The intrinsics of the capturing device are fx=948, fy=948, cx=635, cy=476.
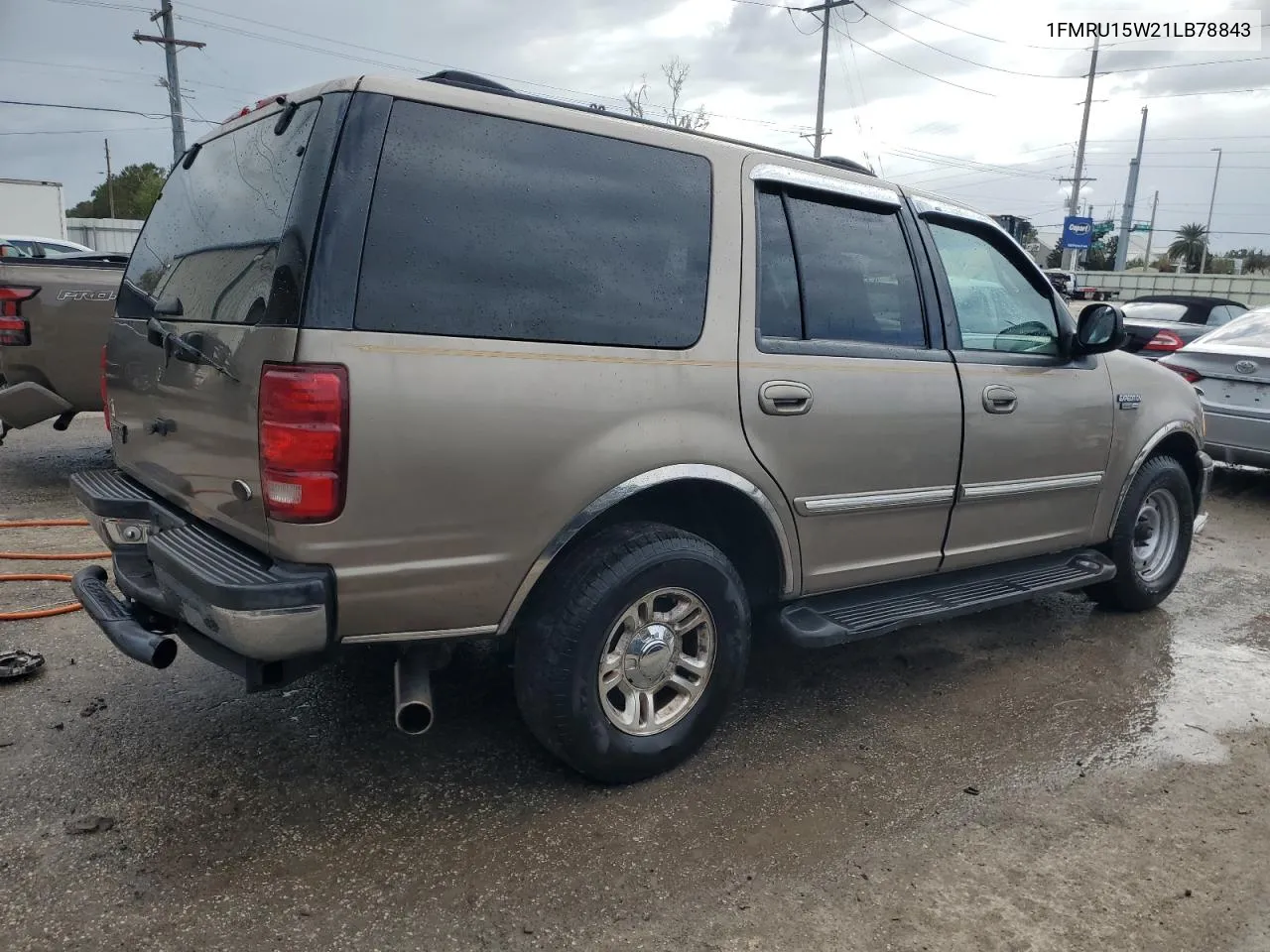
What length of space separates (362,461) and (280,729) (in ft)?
4.73

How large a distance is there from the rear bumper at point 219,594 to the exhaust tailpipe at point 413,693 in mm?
272

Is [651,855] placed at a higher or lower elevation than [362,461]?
lower

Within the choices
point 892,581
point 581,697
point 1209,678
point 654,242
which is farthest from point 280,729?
point 1209,678

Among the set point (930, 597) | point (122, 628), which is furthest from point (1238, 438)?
point (122, 628)

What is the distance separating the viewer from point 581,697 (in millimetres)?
2779

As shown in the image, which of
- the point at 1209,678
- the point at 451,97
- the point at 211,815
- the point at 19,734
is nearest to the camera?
the point at 451,97

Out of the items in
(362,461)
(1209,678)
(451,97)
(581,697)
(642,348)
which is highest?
(451,97)

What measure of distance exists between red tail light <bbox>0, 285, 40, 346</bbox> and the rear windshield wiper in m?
4.11

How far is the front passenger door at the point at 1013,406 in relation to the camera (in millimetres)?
3814

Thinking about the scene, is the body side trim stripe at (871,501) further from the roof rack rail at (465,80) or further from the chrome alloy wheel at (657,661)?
the roof rack rail at (465,80)

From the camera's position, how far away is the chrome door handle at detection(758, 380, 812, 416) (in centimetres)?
308

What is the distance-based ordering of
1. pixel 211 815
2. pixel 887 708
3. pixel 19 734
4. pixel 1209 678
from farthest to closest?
1. pixel 1209 678
2. pixel 887 708
3. pixel 19 734
4. pixel 211 815

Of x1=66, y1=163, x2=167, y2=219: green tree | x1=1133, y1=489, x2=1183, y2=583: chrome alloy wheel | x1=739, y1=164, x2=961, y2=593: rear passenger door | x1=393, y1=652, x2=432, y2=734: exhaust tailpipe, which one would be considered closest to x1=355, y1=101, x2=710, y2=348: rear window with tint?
x1=739, y1=164, x2=961, y2=593: rear passenger door

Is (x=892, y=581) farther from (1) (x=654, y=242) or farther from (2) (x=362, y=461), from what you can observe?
(2) (x=362, y=461)
